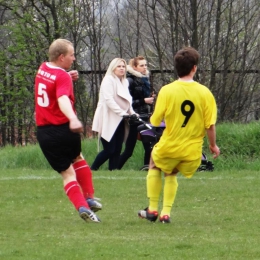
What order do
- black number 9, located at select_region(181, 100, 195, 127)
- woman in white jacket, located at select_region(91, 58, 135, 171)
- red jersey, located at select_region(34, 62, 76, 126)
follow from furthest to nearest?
woman in white jacket, located at select_region(91, 58, 135, 171) → red jersey, located at select_region(34, 62, 76, 126) → black number 9, located at select_region(181, 100, 195, 127)

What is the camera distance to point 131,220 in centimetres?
780

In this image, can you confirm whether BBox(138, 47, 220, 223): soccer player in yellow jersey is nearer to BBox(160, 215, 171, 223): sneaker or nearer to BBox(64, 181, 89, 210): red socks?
BBox(160, 215, 171, 223): sneaker

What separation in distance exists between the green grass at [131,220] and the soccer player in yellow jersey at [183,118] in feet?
1.89

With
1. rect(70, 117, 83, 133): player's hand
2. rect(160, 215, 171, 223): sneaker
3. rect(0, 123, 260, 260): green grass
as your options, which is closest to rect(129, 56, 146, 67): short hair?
rect(0, 123, 260, 260): green grass

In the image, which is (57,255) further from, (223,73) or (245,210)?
(223,73)

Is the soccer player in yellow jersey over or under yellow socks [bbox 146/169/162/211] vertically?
over

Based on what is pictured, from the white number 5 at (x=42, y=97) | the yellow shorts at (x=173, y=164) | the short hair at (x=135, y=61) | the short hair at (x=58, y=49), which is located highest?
the short hair at (x=58, y=49)

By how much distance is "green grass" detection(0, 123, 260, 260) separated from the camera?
19.9ft

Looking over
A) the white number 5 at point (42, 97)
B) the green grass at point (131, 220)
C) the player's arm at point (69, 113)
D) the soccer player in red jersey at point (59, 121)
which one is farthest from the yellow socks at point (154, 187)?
the white number 5 at point (42, 97)

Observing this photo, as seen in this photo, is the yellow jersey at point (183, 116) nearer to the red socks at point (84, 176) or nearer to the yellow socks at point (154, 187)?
the yellow socks at point (154, 187)

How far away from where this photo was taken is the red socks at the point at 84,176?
7934 mm

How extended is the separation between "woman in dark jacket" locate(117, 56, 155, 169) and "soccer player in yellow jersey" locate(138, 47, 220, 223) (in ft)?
18.3

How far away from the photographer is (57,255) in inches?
234

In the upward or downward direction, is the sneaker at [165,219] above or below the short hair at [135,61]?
below
